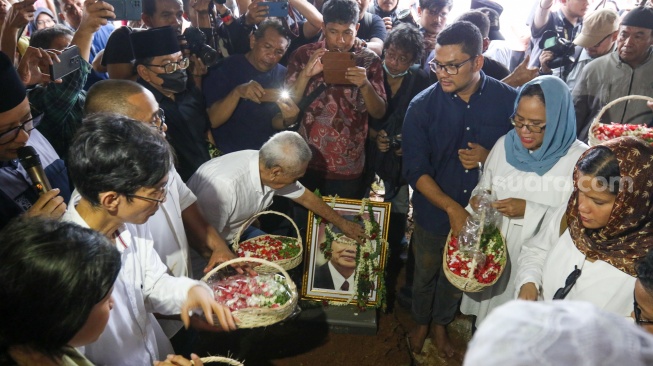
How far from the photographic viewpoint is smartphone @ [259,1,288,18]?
15.4 feet

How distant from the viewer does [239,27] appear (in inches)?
201

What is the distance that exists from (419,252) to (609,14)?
3647 millimetres

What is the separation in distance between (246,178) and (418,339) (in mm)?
2078

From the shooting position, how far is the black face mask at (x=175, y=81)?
375cm

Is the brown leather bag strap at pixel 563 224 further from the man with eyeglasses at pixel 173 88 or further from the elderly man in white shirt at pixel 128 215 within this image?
the man with eyeglasses at pixel 173 88

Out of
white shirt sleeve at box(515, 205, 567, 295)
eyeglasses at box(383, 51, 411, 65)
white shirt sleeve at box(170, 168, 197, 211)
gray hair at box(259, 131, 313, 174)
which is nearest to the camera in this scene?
white shirt sleeve at box(515, 205, 567, 295)

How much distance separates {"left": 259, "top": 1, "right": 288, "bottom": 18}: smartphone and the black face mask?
133 centimetres

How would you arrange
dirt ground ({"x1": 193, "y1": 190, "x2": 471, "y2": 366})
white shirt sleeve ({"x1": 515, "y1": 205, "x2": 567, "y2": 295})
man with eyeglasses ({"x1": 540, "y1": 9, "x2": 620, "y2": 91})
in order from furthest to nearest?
1. man with eyeglasses ({"x1": 540, "y1": 9, "x2": 620, "y2": 91})
2. dirt ground ({"x1": 193, "y1": 190, "x2": 471, "y2": 366})
3. white shirt sleeve ({"x1": 515, "y1": 205, "x2": 567, "y2": 295})

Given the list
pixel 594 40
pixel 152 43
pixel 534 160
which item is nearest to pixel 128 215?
pixel 152 43

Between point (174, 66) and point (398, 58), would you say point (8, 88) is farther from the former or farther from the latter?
point (398, 58)

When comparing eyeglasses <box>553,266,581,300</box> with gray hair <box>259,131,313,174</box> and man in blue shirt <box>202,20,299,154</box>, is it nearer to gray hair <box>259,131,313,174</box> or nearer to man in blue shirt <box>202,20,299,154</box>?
gray hair <box>259,131,313,174</box>

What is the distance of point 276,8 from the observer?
4.69m

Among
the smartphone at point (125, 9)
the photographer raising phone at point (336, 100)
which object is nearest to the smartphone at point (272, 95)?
the photographer raising phone at point (336, 100)

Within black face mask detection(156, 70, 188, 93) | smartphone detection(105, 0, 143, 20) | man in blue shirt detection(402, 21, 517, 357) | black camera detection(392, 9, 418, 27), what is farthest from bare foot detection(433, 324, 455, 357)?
black camera detection(392, 9, 418, 27)
